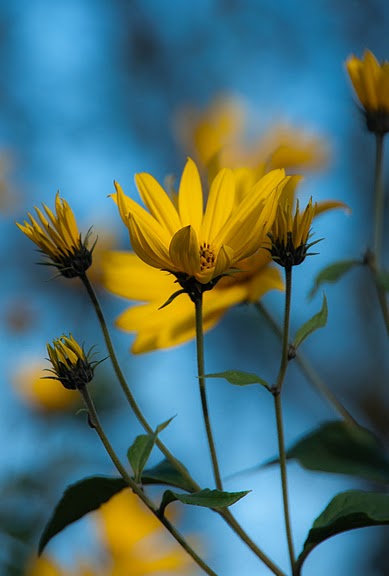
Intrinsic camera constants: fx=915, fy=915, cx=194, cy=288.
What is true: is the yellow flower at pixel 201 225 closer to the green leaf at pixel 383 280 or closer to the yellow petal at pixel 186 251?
the yellow petal at pixel 186 251

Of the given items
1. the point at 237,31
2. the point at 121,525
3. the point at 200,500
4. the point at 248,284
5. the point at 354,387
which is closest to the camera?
the point at 200,500

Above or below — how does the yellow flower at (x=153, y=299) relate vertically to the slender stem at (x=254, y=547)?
above

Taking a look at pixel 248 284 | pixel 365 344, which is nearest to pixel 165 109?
pixel 365 344

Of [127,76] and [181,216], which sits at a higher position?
[127,76]

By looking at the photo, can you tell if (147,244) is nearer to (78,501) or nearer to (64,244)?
(64,244)

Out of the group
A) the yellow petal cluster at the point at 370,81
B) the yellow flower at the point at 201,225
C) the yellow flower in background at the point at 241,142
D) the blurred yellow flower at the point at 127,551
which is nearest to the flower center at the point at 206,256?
the yellow flower at the point at 201,225

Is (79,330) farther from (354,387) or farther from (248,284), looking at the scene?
(354,387)
